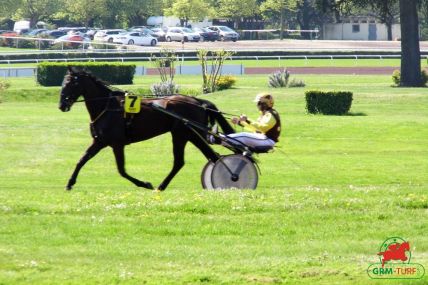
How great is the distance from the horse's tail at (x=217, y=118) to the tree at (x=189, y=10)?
289 ft

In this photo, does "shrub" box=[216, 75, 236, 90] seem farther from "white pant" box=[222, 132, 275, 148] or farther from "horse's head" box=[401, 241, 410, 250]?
"horse's head" box=[401, 241, 410, 250]

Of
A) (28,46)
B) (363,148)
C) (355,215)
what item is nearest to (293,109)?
(363,148)

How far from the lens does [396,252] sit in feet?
36.8

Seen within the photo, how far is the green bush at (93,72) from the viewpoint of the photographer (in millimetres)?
54250

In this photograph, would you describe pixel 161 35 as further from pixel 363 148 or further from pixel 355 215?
pixel 355 215

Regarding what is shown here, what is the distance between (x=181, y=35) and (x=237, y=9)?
13.2 m

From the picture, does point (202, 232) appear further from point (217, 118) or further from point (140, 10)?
point (140, 10)

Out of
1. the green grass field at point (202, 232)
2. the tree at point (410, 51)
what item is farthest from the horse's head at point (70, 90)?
the tree at point (410, 51)

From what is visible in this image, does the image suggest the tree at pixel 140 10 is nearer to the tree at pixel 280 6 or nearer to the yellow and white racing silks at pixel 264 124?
the tree at pixel 280 6

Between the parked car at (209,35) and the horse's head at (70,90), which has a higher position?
the parked car at (209,35)

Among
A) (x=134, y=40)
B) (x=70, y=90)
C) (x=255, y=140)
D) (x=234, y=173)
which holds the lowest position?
(x=234, y=173)

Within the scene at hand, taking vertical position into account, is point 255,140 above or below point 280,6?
below

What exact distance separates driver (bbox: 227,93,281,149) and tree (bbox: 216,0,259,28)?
9254 centimetres

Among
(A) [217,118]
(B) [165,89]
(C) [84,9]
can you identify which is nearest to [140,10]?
(C) [84,9]
